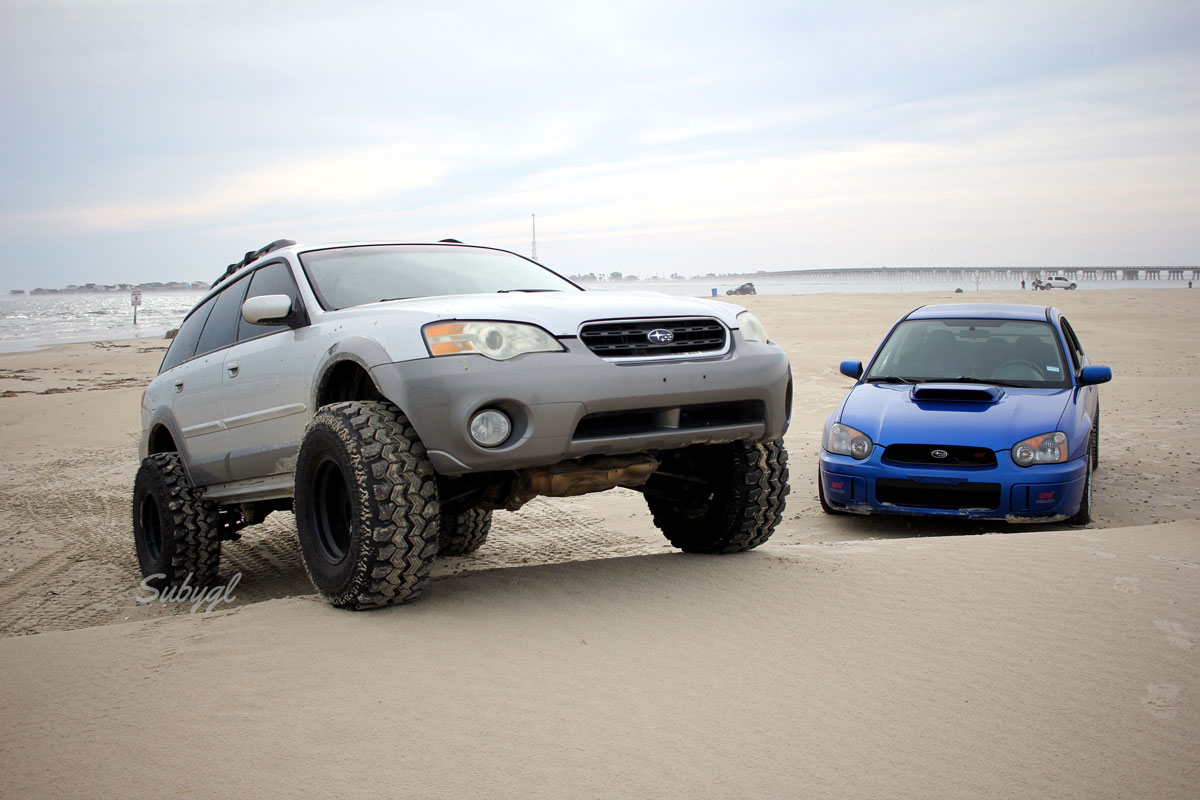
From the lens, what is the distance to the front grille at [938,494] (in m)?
6.28

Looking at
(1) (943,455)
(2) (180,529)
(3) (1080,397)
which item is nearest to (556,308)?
(2) (180,529)

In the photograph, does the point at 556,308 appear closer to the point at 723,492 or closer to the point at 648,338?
the point at 648,338

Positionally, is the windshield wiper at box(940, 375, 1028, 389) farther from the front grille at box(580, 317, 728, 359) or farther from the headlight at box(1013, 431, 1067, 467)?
the front grille at box(580, 317, 728, 359)

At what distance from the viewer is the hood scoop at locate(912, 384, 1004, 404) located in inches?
270

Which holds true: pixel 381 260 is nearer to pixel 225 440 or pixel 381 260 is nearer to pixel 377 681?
pixel 225 440

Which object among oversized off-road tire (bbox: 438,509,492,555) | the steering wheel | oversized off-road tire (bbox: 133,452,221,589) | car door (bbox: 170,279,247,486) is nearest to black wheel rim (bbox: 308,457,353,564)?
car door (bbox: 170,279,247,486)

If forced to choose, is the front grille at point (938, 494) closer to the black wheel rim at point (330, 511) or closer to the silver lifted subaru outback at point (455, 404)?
the silver lifted subaru outback at point (455, 404)

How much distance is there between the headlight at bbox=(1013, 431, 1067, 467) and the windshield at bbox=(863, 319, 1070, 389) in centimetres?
92

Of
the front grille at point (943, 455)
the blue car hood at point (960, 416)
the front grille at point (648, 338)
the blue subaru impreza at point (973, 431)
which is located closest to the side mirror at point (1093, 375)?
the blue subaru impreza at point (973, 431)

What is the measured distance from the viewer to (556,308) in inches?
154

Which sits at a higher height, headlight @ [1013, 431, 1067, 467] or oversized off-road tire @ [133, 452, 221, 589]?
headlight @ [1013, 431, 1067, 467]

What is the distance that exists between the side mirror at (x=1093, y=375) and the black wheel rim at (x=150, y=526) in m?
6.50

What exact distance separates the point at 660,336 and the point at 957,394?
3.76 m

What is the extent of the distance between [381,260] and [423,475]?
1.68 metres
